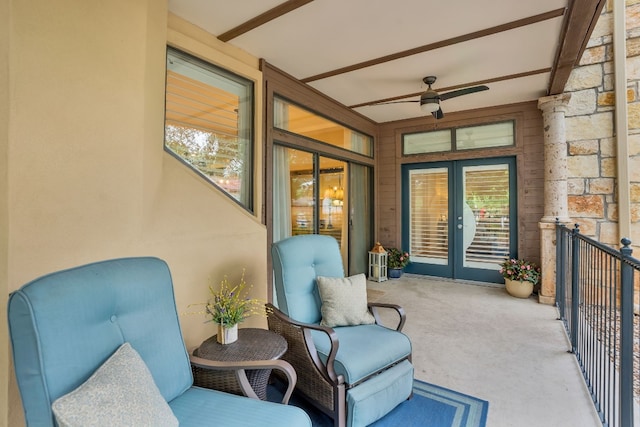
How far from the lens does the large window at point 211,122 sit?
2.71 m

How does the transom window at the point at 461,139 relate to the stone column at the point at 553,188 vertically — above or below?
above

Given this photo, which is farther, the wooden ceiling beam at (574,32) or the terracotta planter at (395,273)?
the terracotta planter at (395,273)

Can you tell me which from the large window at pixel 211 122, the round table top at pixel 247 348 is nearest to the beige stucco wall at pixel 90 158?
the large window at pixel 211 122

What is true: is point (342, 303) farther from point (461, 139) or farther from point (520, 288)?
point (461, 139)

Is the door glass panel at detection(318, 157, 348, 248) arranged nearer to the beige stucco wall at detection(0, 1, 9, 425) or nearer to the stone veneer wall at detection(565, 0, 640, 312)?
the stone veneer wall at detection(565, 0, 640, 312)

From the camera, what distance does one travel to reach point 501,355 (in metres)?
2.87

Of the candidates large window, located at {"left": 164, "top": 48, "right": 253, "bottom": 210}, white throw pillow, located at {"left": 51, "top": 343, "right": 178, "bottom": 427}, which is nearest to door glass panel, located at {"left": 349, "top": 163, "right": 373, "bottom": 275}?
large window, located at {"left": 164, "top": 48, "right": 253, "bottom": 210}

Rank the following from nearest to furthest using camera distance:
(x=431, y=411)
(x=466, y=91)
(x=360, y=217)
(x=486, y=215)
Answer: (x=431, y=411) < (x=466, y=91) < (x=486, y=215) < (x=360, y=217)

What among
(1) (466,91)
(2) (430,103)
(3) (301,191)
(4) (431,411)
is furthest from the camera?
(3) (301,191)

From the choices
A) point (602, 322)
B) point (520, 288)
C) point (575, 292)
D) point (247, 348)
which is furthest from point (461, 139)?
point (247, 348)

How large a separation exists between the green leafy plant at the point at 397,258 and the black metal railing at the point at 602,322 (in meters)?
2.25

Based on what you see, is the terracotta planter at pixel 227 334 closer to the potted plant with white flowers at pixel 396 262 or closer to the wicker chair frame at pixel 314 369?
the wicker chair frame at pixel 314 369

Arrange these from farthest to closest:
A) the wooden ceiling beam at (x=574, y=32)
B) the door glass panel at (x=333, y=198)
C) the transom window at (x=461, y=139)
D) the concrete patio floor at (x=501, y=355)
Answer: the transom window at (x=461, y=139) → the door glass panel at (x=333, y=198) → the wooden ceiling beam at (x=574, y=32) → the concrete patio floor at (x=501, y=355)

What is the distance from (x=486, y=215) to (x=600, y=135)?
1.76 m
